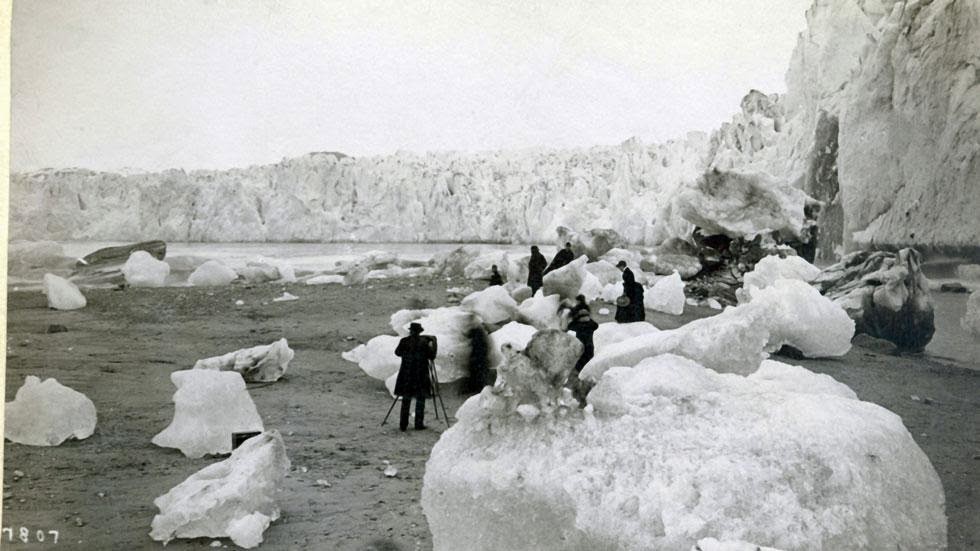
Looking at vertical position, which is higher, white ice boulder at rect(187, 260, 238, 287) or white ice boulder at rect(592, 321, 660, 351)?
white ice boulder at rect(187, 260, 238, 287)

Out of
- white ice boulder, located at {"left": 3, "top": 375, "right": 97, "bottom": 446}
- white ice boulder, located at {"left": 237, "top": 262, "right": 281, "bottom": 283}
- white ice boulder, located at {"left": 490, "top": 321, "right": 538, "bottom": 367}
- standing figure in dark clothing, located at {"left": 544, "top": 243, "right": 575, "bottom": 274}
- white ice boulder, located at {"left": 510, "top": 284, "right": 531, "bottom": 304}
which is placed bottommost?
white ice boulder, located at {"left": 3, "top": 375, "right": 97, "bottom": 446}

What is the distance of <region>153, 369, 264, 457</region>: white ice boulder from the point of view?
325 centimetres

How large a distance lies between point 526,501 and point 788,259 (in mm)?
1790

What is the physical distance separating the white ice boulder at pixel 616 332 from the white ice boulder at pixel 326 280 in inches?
53.2

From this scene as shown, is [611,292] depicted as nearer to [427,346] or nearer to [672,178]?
[672,178]

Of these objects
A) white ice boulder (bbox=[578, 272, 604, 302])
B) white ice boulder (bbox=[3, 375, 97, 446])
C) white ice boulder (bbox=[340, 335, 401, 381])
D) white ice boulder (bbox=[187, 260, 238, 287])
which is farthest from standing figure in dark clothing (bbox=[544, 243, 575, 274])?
white ice boulder (bbox=[3, 375, 97, 446])

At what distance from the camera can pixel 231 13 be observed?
12.7ft

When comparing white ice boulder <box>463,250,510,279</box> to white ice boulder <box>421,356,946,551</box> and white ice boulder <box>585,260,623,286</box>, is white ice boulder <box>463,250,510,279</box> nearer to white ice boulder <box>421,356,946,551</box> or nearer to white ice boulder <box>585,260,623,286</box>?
white ice boulder <box>585,260,623,286</box>

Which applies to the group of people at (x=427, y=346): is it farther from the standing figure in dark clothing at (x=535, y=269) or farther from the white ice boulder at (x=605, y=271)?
the standing figure in dark clothing at (x=535, y=269)

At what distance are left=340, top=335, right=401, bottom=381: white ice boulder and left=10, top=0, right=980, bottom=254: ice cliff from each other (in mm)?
628

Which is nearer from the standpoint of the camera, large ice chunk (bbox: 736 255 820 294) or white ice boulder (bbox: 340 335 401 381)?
white ice boulder (bbox: 340 335 401 381)

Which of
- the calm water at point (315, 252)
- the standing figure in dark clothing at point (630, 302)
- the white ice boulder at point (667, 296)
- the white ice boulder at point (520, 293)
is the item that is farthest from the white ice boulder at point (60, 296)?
the white ice boulder at point (667, 296)

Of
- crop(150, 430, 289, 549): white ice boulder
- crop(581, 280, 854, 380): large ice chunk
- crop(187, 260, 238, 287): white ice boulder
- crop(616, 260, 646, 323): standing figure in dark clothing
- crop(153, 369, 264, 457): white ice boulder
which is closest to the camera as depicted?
crop(150, 430, 289, 549): white ice boulder

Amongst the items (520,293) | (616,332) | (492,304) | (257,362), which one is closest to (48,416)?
(257,362)
